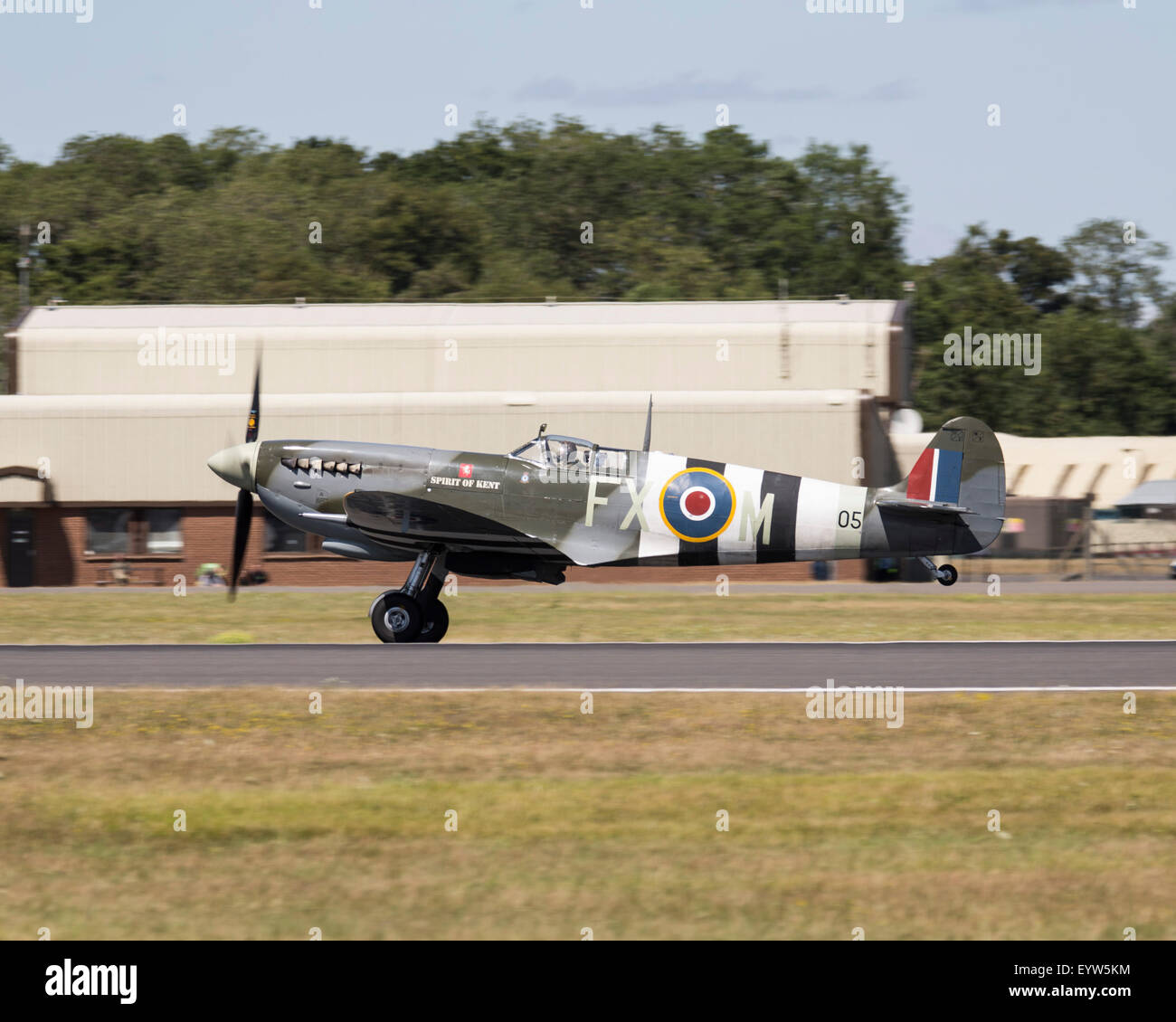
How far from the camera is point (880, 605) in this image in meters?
31.3

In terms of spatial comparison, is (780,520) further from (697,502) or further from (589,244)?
(589,244)

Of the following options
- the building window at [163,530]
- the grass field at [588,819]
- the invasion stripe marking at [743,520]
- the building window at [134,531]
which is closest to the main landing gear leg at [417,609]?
the invasion stripe marking at [743,520]

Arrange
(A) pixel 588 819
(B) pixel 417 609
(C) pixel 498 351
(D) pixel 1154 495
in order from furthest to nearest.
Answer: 1. (D) pixel 1154 495
2. (C) pixel 498 351
3. (B) pixel 417 609
4. (A) pixel 588 819

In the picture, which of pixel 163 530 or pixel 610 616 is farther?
pixel 163 530

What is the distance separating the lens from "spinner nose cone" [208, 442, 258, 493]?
905 inches

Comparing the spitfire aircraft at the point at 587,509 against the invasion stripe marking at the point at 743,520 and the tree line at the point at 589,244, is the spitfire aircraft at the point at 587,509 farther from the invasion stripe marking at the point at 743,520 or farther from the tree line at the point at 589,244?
the tree line at the point at 589,244

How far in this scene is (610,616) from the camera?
28625 millimetres

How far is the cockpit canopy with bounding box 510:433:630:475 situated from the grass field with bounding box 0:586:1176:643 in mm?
3081

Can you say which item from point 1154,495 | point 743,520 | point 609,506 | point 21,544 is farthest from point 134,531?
point 1154,495

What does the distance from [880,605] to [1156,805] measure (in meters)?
20.1

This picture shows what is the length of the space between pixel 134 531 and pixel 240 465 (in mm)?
22543

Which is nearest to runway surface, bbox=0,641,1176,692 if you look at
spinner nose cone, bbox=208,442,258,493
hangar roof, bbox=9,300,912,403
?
spinner nose cone, bbox=208,442,258,493

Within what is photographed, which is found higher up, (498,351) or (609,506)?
(498,351)
